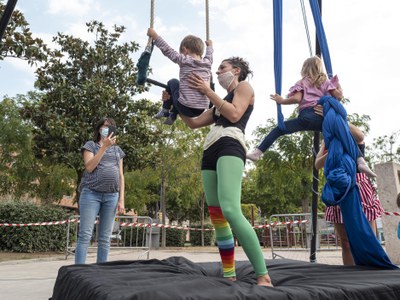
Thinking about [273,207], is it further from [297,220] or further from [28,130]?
[297,220]

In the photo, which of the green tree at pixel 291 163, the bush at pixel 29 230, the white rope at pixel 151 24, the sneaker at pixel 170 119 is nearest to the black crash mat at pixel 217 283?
the sneaker at pixel 170 119

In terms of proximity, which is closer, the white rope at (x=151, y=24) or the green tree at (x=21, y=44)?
the white rope at (x=151, y=24)

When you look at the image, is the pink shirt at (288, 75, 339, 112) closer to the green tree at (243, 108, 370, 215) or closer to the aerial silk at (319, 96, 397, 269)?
the aerial silk at (319, 96, 397, 269)

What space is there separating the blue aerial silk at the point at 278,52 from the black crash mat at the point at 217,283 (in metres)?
1.41

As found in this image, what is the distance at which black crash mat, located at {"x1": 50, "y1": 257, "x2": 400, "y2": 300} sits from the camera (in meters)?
1.93

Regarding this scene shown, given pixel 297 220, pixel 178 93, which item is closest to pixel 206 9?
pixel 178 93

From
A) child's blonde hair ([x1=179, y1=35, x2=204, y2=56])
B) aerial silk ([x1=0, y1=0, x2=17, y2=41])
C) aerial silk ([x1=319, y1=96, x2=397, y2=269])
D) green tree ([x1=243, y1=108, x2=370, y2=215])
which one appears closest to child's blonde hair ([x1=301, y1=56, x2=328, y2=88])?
aerial silk ([x1=319, y1=96, x2=397, y2=269])

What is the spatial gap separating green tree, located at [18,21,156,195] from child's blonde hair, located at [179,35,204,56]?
31.7 feet

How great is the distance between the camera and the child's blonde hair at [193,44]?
2.96 meters

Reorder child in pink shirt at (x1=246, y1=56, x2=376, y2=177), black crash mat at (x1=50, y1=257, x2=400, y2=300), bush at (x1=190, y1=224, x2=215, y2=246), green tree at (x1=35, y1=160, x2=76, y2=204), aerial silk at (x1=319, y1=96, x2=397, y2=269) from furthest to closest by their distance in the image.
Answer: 1. bush at (x1=190, y1=224, x2=215, y2=246)
2. green tree at (x1=35, y1=160, x2=76, y2=204)
3. child in pink shirt at (x1=246, y1=56, x2=376, y2=177)
4. aerial silk at (x1=319, y1=96, x2=397, y2=269)
5. black crash mat at (x1=50, y1=257, x2=400, y2=300)

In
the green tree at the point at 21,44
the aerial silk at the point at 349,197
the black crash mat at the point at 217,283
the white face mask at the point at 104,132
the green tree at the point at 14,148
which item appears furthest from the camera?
the green tree at the point at 14,148

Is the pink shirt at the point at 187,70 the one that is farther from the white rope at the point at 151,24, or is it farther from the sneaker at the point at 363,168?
the sneaker at the point at 363,168

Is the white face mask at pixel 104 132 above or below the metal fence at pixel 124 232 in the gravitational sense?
above

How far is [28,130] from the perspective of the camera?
1631 cm
